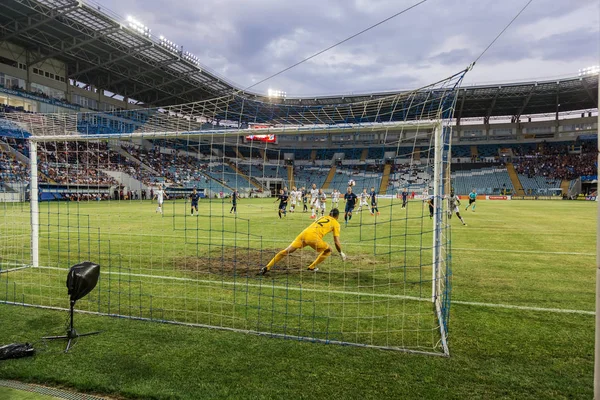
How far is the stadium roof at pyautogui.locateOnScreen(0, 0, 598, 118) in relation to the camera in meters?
31.4

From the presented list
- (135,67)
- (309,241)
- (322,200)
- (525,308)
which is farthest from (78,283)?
(135,67)

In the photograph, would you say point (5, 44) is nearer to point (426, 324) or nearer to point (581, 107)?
point (426, 324)

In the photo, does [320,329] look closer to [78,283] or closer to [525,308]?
[78,283]

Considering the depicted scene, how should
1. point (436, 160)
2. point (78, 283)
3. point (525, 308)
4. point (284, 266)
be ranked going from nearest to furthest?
point (78, 283) < point (436, 160) < point (525, 308) < point (284, 266)

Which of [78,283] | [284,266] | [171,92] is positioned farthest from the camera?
[171,92]

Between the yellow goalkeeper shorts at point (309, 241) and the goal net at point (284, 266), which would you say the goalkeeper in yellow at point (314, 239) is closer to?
the yellow goalkeeper shorts at point (309, 241)

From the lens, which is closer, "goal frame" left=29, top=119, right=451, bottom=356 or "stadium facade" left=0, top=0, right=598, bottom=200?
"goal frame" left=29, top=119, right=451, bottom=356

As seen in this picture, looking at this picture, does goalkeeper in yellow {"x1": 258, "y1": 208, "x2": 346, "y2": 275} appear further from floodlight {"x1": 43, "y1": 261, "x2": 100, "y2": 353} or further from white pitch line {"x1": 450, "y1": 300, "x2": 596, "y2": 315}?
floodlight {"x1": 43, "y1": 261, "x2": 100, "y2": 353}

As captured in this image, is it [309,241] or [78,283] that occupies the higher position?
[309,241]

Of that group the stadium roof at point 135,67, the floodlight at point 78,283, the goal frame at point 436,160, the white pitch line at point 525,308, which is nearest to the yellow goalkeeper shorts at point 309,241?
the goal frame at point 436,160

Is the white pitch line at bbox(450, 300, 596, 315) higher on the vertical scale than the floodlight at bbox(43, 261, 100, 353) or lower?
lower

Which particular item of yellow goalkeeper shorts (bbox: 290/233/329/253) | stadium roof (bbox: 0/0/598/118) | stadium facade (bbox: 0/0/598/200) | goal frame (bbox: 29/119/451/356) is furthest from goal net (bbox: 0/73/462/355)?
stadium roof (bbox: 0/0/598/118)

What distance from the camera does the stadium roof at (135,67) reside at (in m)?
31.4

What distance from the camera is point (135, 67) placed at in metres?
42.2
